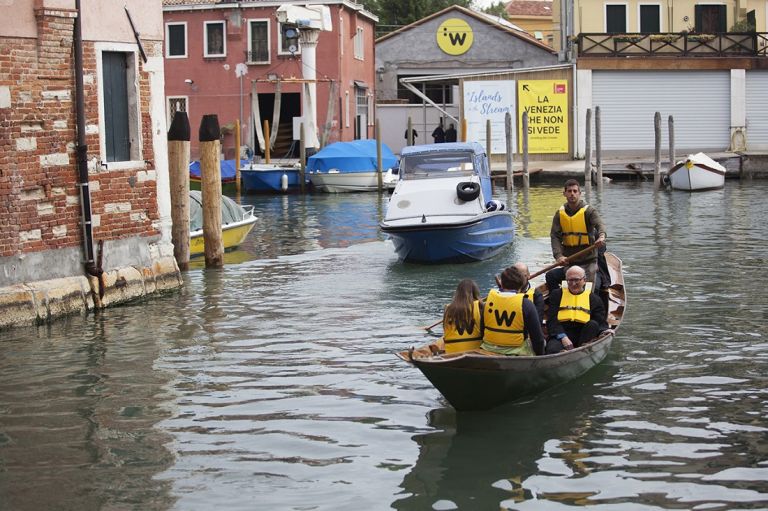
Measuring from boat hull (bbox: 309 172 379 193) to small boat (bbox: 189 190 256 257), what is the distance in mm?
13191

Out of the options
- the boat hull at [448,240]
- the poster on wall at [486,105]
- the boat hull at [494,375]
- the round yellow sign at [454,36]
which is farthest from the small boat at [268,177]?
the boat hull at [494,375]

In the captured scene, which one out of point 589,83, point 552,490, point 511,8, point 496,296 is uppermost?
point 511,8

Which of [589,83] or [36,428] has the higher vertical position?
[589,83]

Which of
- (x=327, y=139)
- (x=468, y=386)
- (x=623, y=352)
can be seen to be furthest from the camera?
(x=327, y=139)

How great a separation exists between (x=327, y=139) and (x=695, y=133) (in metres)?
13.2

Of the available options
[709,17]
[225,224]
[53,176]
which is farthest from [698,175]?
[53,176]

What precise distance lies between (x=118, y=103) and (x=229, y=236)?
6.82 m

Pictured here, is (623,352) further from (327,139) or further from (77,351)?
(327,139)

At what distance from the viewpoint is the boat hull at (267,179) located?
3791cm

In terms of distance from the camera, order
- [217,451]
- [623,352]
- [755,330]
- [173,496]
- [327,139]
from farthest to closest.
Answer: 1. [327,139]
2. [755,330]
3. [623,352]
4. [217,451]
5. [173,496]

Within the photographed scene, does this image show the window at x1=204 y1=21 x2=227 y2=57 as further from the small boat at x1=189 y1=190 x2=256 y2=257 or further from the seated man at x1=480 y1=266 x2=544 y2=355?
the seated man at x1=480 y1=266 x2=544 y2=355

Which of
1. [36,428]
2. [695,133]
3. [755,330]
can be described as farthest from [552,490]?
[695,133]

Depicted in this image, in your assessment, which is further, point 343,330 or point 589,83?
point 589,83

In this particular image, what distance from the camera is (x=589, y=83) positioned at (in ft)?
138
